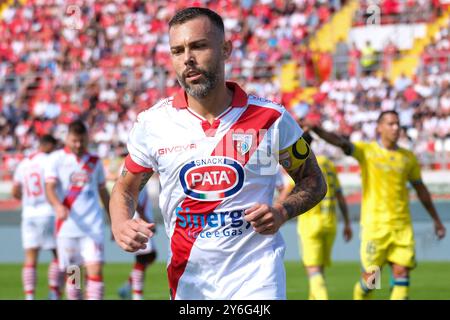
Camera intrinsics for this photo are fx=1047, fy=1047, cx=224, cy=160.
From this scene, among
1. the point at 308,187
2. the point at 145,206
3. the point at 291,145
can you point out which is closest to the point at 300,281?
the point at 145,206

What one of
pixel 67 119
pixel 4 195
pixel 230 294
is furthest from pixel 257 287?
pixel 67 119

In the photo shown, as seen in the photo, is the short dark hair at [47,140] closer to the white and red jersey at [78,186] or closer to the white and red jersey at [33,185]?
the white and red jersey at [33,185]

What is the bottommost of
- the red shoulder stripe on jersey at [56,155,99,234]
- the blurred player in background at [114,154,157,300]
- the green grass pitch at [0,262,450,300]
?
the green grass pitch at [0,262,450,300]

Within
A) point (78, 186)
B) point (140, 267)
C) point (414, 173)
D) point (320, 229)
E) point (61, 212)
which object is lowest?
point (140, 267)

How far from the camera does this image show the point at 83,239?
40.4 ft

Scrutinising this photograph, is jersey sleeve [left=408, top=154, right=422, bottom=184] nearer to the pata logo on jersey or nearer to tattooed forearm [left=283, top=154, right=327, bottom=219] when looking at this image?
tattooed forearm [left=283, top=154, right=327, bottom=219]

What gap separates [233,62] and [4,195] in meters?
8.19

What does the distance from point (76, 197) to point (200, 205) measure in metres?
A: 7.06

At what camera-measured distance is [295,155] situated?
5.62m

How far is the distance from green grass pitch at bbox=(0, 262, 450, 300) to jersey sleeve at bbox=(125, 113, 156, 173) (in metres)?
8.44

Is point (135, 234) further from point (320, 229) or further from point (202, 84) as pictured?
point (320, 229)

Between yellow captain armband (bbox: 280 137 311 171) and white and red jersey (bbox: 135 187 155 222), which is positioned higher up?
yellow captain armband (bbox: 280 137 311 171)

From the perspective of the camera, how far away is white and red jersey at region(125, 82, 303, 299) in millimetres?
5469

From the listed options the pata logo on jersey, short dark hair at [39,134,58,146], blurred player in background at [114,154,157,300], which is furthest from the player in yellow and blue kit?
the pata logo on jersey
